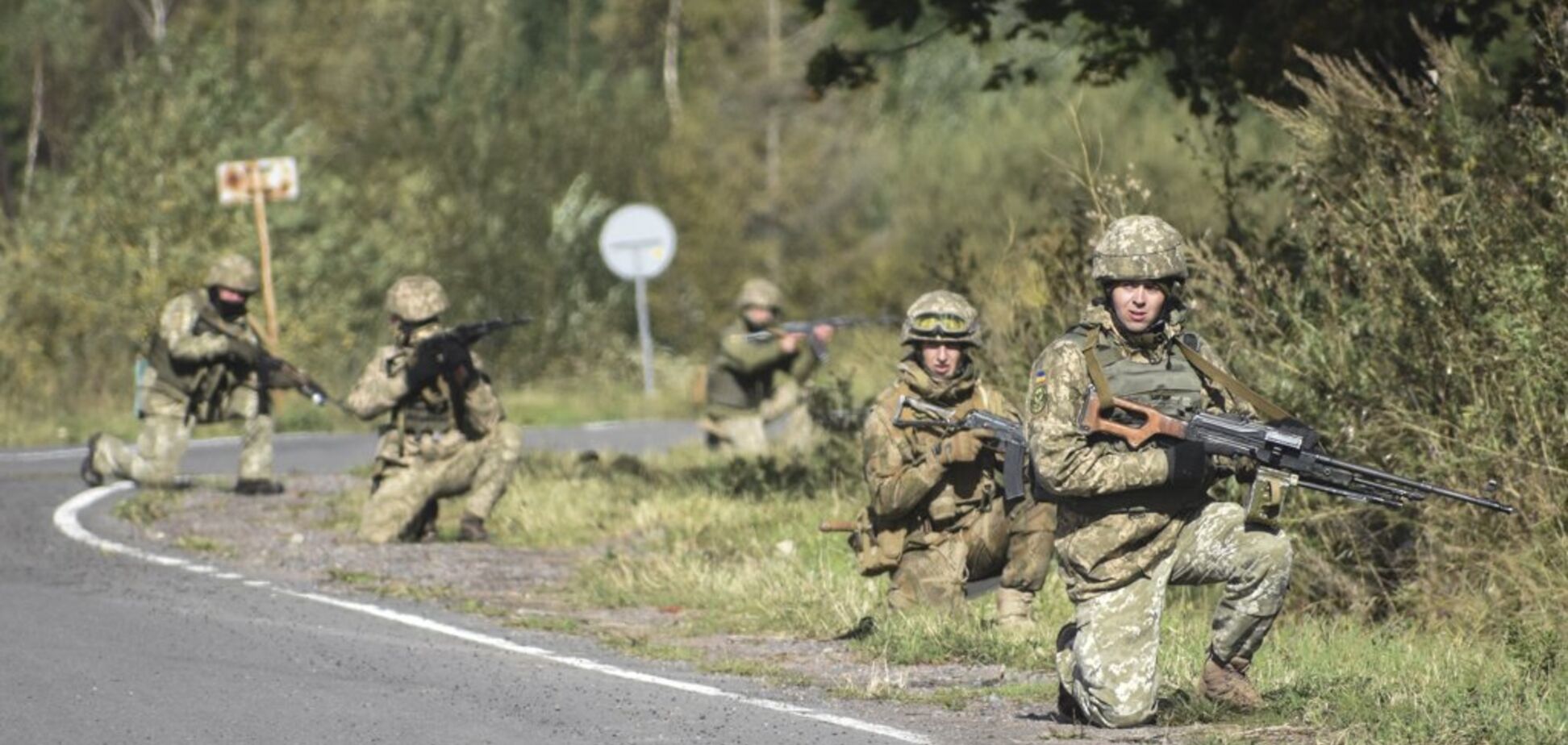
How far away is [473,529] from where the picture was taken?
1568 cm

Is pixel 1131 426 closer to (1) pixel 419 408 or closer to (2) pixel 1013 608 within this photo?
(2) pixel 1013 608

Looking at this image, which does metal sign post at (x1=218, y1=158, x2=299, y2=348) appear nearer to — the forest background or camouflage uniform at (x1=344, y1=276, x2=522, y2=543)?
the forest background

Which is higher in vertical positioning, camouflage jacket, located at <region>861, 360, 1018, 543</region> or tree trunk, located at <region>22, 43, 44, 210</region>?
tree trunk, located at <region>22, 43, 44, 210</region>

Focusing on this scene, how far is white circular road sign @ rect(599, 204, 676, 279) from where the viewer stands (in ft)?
103

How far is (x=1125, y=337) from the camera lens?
28.8 ft

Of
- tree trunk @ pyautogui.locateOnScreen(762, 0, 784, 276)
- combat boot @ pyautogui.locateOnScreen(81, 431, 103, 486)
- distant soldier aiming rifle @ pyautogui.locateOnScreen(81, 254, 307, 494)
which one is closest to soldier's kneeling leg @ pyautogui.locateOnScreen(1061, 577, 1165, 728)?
distant soldier aiming rifle @ pyautogui.locateOnScreen(81, 254, 307, 494)

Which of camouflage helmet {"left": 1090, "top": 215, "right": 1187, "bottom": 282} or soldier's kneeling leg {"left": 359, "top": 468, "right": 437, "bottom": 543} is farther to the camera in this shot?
soldier's kneeling leg {"left": 359, "top": 468, "right": 437, "bottom": 543}

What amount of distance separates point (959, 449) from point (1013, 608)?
0.77 m

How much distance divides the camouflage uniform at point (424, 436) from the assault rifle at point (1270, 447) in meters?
7.31

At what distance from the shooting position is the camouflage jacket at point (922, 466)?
442 inches

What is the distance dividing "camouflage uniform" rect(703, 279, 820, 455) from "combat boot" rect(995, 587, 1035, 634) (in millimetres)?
8999

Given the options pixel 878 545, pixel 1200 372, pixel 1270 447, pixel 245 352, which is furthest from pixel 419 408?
pixel 1270 447

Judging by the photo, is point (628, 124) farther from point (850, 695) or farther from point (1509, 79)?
point (850, 695)

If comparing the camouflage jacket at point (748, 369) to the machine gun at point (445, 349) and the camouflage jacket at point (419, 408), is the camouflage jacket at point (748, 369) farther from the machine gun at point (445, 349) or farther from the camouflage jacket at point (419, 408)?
the machine gun at point (445, 349)
